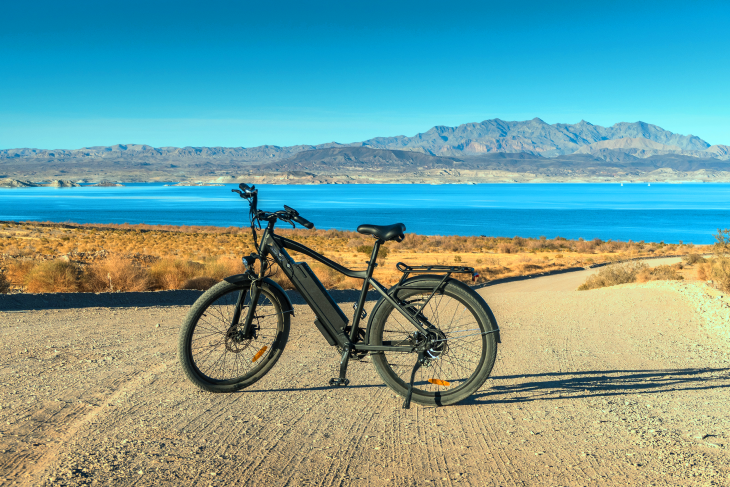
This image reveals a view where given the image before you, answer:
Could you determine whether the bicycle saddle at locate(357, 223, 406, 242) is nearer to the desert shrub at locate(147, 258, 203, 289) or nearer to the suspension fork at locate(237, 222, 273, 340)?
the suspension fork at locate(237, 222, 273, 340)

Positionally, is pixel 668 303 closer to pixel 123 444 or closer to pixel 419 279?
pixel 419 279

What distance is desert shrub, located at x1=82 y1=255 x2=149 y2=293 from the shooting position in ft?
43.4

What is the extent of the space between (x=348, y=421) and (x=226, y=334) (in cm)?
121

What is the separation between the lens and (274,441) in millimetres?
3518

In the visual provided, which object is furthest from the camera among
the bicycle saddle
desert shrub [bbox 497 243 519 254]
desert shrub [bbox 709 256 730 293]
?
desert shrub [bbox 497 243 519 254]

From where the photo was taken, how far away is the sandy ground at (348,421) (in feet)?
10.1

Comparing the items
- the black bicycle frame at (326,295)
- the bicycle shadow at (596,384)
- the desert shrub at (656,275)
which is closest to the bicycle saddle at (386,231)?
the black bicycle frame at (326,295)

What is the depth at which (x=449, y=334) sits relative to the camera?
4.30 m

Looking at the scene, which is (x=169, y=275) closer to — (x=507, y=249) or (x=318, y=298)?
(x=318, y=298)

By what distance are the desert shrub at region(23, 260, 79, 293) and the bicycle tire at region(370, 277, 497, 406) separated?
11.0 metres

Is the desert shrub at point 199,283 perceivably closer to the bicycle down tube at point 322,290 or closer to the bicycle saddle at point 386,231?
the bicycle down tube at point 322,290

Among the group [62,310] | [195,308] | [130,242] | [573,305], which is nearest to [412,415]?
[195,308]

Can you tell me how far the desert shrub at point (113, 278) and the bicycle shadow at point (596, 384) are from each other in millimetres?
10770

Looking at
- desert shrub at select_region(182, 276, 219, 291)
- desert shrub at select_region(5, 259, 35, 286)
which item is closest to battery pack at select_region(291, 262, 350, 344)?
desert shrub at select_region(182, 276, 219, 291)
